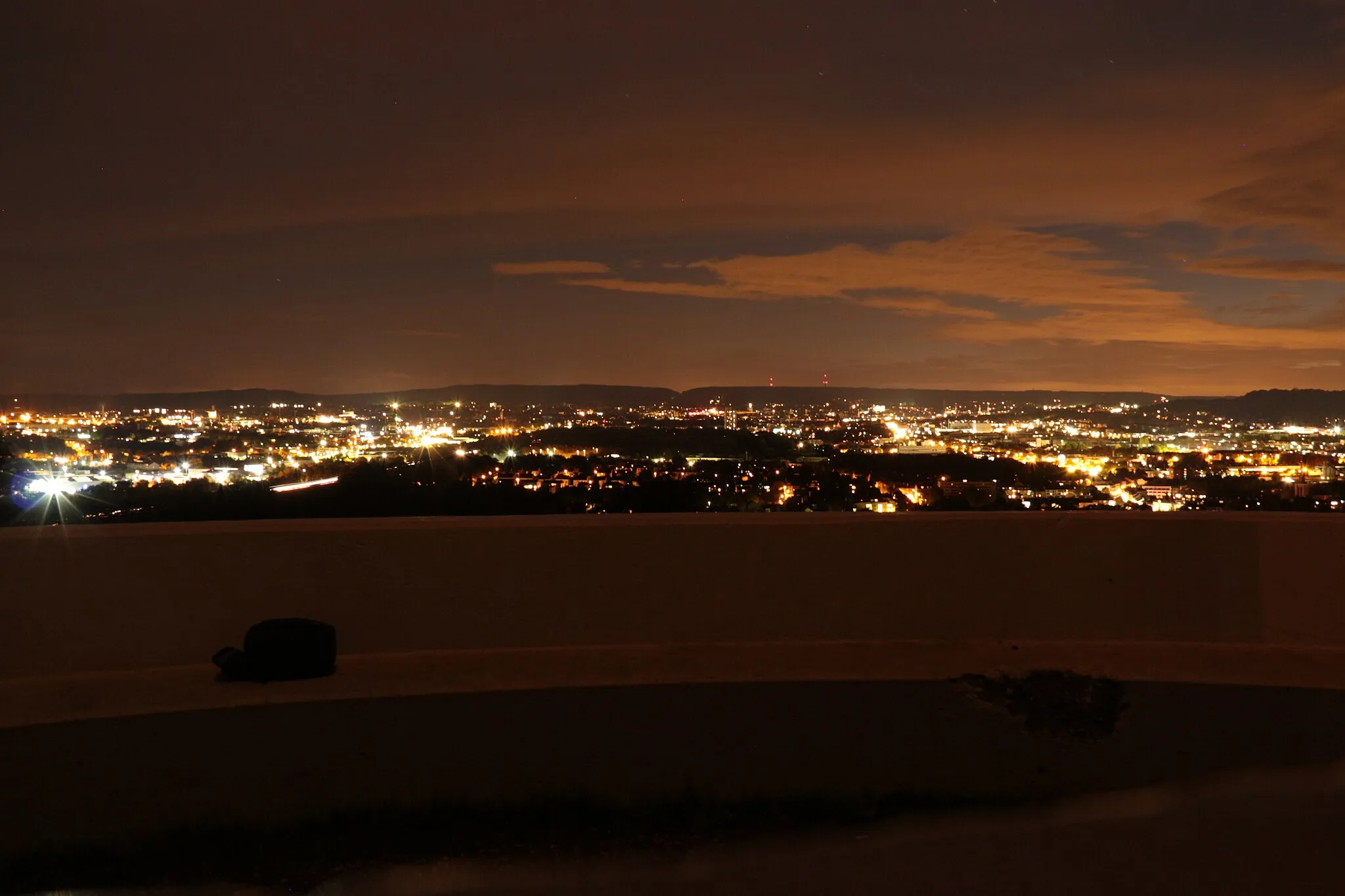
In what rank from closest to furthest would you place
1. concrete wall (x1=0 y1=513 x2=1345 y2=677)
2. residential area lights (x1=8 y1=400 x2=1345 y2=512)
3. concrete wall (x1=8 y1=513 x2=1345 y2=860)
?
concrete wall (x1=8 y1=513 x2=1345 y2=860) < concrete wall (x1=0 y1=513 x2=1345 y2=677) < residential area lights (x1=8 y1=400 x2=1345 y2=512)

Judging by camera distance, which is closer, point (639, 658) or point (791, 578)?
point (639, 658)

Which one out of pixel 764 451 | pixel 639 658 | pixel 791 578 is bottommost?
pixel 639 658

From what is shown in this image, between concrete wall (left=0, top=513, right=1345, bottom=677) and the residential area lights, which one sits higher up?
the residential area lights

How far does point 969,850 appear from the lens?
189 inches

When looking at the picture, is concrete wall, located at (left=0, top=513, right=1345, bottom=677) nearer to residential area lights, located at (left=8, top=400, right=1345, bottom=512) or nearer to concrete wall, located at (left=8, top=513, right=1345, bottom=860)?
concrete wall, located at (left=8, top=513, right=1345, bottom=860)

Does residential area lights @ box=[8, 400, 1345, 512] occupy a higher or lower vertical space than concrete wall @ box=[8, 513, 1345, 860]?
higher

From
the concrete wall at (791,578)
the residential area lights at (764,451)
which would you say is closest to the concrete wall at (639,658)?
the concrete wall at (791,578)

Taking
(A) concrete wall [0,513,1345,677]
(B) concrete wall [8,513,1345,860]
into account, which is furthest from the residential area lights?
(B) concrete wall [8,513,1345,860]

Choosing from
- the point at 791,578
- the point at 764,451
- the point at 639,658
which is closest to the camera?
the point at 639,658

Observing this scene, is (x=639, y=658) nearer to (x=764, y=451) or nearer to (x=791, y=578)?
(x=791, y=578)

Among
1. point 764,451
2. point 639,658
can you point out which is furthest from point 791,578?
point 764,451

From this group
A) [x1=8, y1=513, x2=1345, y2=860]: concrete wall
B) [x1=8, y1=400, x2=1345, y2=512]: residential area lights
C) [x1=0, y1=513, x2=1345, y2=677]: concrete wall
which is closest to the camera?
[x1=8, y1=513, x2=1345, y2=860]: concrete wall

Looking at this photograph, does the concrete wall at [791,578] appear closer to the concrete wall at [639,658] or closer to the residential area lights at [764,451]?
the concrete wall at [639,658]

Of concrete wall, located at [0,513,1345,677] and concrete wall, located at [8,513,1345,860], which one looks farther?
concrete wall, located at [0,513,1345,677]
